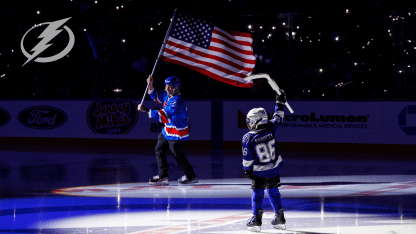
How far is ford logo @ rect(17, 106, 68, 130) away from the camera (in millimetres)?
17844

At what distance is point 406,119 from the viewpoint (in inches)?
594

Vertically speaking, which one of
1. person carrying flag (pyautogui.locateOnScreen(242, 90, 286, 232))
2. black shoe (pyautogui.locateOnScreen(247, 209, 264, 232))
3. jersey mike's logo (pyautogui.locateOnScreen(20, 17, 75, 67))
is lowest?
black shoe (pyautogui.locateOnScreen(247, 209, 264, 232))

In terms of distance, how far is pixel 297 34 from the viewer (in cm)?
1614

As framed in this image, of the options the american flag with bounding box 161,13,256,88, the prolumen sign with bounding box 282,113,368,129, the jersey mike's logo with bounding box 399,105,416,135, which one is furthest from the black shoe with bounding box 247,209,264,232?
the jersey mike's logo with bounding box 399,105,416,135

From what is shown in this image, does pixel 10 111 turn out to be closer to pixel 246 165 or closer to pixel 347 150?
pixel 347 150

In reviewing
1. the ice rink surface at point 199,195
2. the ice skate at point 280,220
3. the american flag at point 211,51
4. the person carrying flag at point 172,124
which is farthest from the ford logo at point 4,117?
the ice skate at point 280,220

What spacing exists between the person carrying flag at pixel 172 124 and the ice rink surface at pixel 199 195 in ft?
1.01

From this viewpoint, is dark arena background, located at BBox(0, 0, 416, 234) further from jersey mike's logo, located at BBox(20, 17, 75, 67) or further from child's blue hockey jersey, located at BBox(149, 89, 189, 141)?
child's blue hockey jersey, located at BBox(149, 89, 189, 141)

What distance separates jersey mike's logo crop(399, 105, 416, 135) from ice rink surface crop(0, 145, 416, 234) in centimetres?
75

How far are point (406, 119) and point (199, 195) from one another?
7.57 metres

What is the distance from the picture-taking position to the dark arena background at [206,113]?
9.13 metres

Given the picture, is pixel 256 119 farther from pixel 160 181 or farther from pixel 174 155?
pixel 160 181

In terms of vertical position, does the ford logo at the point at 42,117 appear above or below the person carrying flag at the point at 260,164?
above

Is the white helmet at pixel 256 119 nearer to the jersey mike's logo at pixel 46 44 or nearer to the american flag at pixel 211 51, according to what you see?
the american flag at pixel 211 51
